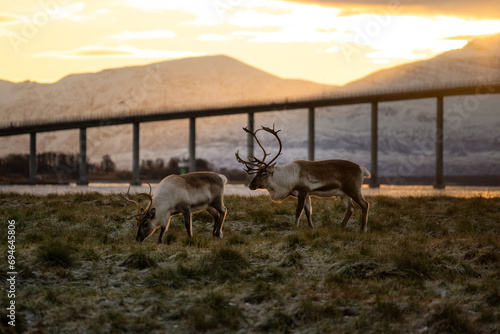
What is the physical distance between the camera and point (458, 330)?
28.7ft

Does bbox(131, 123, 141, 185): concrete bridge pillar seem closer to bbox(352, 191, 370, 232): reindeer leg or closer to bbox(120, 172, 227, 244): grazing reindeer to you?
bbox(352, 191, 370, 232): reindeer leg

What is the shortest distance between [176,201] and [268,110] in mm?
98687

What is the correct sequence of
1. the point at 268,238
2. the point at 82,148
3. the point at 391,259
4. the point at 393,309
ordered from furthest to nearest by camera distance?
1. the point at 82,148
2. the point at 268,238
3. the point at 391,259
4. the point at 393,309

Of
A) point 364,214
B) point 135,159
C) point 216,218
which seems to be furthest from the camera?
point 135,159

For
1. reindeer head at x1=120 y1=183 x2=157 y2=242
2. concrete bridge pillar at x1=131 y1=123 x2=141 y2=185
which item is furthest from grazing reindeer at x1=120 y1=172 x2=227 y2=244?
concrete bridge pillar at x1=131 y1=123 x2=141 y2=185

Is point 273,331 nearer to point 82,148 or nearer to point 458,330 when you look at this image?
point 458,330

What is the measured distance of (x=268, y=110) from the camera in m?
113

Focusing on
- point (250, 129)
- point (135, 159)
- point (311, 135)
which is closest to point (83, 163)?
point (135, 159)

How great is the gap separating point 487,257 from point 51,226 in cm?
1293

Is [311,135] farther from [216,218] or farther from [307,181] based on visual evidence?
[216,218]

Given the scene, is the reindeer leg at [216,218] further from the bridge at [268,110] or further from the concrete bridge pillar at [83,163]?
the concrete bridge pillar at [83,163]

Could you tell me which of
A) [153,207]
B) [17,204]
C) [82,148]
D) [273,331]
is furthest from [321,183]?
[82,148]

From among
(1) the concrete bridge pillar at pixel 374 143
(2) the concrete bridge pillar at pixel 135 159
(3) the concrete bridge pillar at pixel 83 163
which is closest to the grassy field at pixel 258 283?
(1) the concrete bridge pillar at pixel 374 143

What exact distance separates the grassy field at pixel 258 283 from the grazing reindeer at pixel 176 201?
0.60 metres
